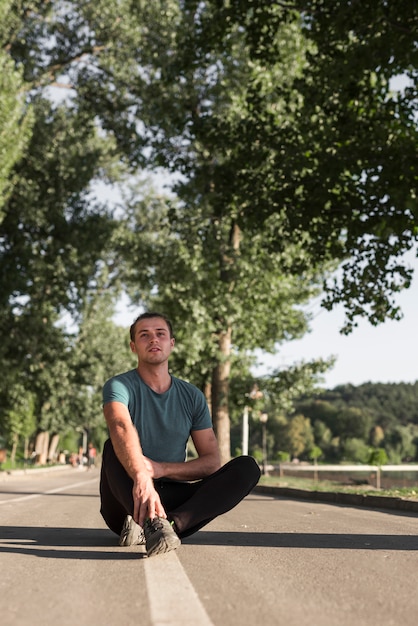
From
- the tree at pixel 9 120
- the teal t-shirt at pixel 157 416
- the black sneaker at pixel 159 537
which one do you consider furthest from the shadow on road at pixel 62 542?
the tree at pixel 9 120

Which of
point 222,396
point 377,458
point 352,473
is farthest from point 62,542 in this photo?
point 352,473

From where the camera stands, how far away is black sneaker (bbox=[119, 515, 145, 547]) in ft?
18.4

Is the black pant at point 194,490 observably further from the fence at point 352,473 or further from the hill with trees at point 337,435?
the hill with trees at point 337,435

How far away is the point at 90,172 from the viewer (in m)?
30.2

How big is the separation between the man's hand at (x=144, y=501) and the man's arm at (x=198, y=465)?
41 centimetres

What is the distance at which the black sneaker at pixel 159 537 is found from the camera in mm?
4648

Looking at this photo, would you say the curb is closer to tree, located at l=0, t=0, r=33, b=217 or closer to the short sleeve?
the short sleeve

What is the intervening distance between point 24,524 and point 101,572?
12.4ft

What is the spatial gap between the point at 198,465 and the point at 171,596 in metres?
1.92

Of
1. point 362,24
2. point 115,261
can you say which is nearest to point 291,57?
point 362,24

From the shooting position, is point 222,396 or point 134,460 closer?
point 134,460

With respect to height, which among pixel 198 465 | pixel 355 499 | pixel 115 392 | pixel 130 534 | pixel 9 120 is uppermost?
pixel 9 120

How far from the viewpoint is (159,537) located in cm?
467

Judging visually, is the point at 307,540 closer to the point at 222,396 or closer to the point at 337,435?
the point at 222,396
